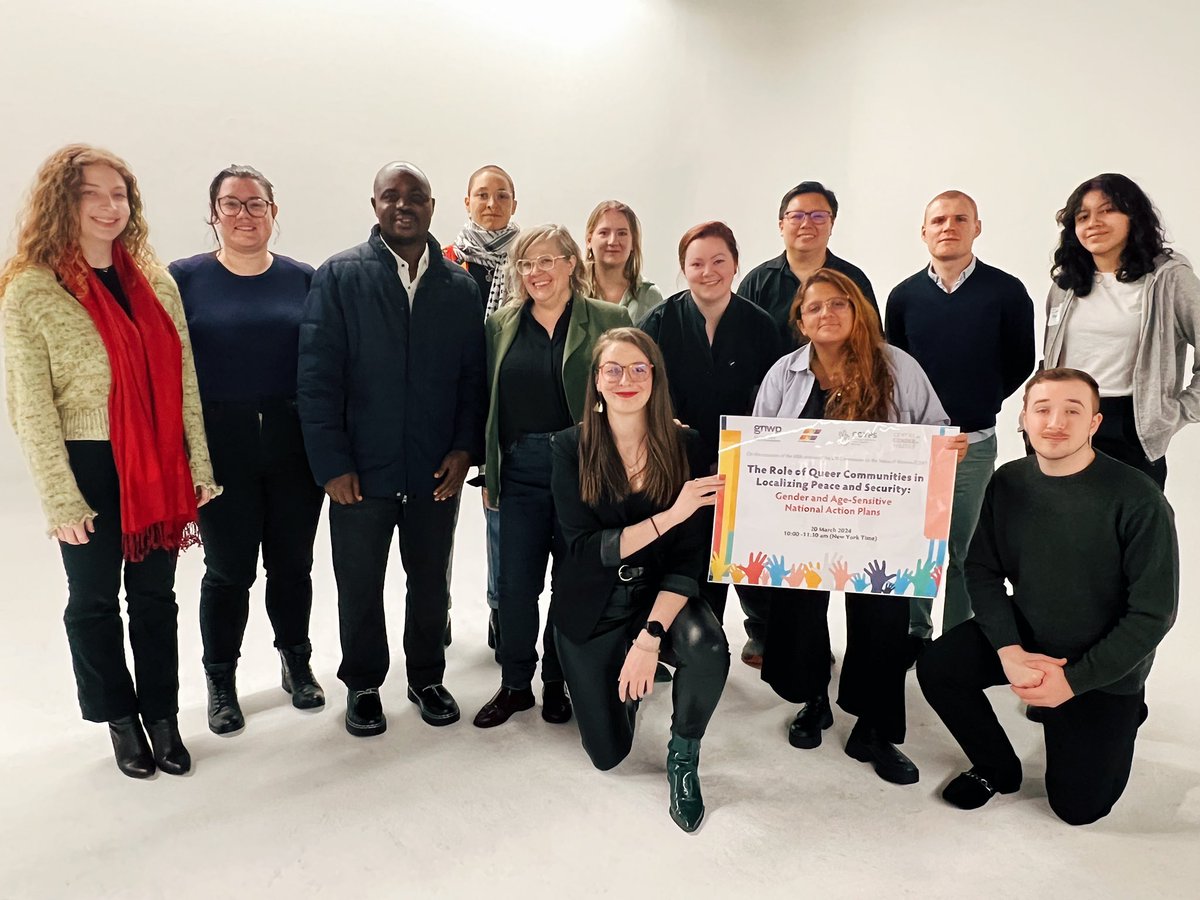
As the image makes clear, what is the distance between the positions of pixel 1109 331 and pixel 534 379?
5.81 ft

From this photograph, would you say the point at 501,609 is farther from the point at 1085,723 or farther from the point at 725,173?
the point at 725,173

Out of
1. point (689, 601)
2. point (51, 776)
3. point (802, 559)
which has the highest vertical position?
point (802, 559)

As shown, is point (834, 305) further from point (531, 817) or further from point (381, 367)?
point (531, 817)

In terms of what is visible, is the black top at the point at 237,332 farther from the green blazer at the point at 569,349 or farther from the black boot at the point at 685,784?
the black boot at the point at 685,784

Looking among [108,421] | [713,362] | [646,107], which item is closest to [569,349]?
[713,362]

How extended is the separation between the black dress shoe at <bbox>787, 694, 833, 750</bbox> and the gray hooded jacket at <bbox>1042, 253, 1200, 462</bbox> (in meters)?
1.25

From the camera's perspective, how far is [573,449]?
235 centimetres

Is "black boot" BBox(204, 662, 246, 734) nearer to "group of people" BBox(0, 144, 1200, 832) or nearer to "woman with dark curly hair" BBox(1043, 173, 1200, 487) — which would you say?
"group of people" BBox(0, 144, 1200, 832)

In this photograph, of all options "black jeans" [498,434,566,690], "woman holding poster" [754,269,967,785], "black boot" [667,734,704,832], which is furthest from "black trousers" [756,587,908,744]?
"black jeans" [498,434,566,690]

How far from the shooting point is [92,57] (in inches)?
209

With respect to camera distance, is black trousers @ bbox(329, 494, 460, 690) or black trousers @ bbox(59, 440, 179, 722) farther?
black trousers @ bbox(329, 494, 460, 690)

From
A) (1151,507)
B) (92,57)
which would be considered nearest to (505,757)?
(1151,507)

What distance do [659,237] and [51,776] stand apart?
18.9 feet

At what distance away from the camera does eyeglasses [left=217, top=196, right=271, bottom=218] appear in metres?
2.43
